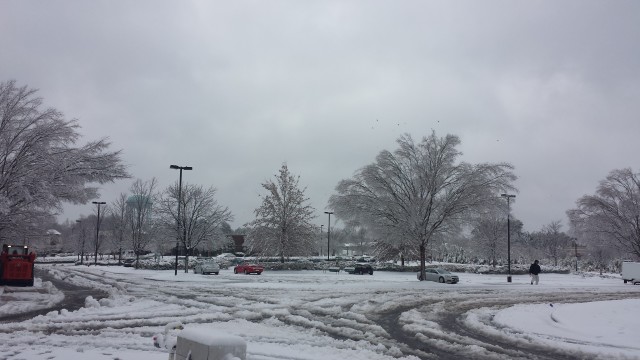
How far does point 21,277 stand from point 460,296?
23.8 metres

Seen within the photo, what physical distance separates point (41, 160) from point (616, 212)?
57634mm

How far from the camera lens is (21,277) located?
27.6m

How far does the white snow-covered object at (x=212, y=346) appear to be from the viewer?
546 centimetres

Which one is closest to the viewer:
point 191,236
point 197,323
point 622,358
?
point 622,358

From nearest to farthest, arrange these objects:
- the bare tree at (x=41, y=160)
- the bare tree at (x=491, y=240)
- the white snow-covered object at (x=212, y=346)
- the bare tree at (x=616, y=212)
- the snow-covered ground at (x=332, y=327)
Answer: the white snow-covered object at (x=212, y=346)
the snow-covered ground at (x=332, y=327)
the bare tree at (x=41, y=160)
the bare tree at (x=616, y=212)
the bare tree at (x=491, y=240)

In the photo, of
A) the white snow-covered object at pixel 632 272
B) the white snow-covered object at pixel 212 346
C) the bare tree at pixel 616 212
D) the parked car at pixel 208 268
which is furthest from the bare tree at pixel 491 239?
the white snow-covered object at pixel 212 346

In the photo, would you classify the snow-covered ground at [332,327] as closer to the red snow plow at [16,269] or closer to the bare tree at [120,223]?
the red snow plow at [16,269]

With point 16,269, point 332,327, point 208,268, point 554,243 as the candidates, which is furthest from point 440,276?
point 554,243

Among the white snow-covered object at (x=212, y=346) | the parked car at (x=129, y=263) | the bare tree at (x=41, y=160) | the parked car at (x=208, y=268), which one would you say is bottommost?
the parked car at (x=129, y=263)

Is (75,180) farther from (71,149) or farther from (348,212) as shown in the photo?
(348,212)

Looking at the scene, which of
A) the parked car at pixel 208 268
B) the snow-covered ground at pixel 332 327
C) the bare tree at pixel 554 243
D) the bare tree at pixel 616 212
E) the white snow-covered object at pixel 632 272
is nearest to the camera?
the snow-covered ground at pixel 332 327

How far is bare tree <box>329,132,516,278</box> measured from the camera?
4262 centimetres

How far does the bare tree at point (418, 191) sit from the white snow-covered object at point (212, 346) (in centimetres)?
3780

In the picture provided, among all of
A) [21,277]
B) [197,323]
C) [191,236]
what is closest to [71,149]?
[21,277]
